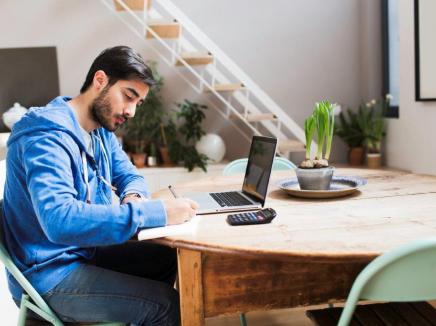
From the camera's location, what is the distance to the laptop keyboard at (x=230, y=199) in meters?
1.62

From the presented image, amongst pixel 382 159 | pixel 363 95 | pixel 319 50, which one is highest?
pixel 319 50

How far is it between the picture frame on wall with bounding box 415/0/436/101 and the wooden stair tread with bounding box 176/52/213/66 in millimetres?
1807

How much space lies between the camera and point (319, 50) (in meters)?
4.90

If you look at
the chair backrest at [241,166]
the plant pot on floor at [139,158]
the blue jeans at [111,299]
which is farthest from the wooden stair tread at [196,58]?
the blue jeans at [111,299]

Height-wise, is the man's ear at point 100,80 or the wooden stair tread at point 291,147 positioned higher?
the man's ear at point 100,80

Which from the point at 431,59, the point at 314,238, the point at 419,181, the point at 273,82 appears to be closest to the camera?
the point at 314,238

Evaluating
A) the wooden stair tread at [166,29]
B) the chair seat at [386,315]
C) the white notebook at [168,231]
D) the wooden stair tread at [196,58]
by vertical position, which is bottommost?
the chair seat at [386,315]

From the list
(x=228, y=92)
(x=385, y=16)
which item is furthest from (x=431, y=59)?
(x=228, y=92)

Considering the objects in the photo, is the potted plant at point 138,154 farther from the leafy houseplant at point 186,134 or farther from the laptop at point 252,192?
the laptop at point 252,192

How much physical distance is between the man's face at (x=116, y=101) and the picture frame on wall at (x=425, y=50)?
8.98 ft

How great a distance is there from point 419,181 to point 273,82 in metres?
3.09

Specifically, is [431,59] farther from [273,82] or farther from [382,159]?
[273,82]

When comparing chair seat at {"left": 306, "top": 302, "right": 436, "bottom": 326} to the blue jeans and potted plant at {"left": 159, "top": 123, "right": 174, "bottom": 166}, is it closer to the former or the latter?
the blue jeans

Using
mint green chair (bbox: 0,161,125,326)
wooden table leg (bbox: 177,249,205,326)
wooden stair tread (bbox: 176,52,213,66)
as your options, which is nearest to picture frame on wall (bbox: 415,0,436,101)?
wooden stair tread (bbox: 176,52,213,66)
